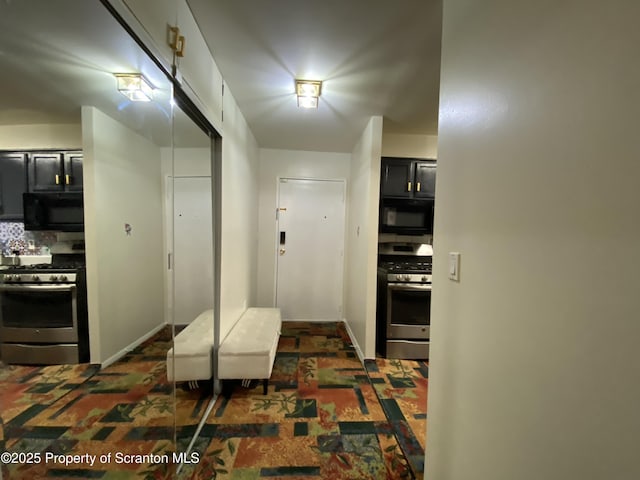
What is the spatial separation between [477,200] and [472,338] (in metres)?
0.52

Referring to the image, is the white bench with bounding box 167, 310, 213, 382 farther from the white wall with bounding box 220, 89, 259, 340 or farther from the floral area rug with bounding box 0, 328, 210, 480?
the floral area rug with bounding box 0, 328, 210, 480

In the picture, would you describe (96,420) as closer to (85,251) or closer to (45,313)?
(45,313)

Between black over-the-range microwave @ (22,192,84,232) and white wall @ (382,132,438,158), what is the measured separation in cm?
283

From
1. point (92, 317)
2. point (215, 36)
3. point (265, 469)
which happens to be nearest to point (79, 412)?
point (92, 317)

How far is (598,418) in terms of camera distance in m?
0.50

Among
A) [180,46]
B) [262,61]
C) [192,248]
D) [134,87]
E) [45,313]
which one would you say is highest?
[262,61]

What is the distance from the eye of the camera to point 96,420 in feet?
3.02

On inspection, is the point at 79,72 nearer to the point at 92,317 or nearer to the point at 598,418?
the point at 92,317

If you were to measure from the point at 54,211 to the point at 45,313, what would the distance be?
0.36 metres

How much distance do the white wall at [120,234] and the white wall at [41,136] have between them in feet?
0.10

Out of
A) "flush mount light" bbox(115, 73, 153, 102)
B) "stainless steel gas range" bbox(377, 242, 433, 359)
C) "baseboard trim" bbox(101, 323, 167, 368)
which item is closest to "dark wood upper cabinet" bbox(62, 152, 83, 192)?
"flush mount light" bbox(115, 73, 153, 102)

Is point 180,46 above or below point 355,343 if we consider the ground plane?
above

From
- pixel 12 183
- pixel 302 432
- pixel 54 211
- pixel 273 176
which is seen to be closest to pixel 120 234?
pixel 54 211

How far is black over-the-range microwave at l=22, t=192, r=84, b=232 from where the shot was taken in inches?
27.6
